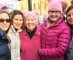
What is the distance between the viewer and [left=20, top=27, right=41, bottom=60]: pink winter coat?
333cm

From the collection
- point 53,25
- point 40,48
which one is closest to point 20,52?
point 40,48

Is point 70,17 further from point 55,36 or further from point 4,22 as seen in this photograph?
point 4,22

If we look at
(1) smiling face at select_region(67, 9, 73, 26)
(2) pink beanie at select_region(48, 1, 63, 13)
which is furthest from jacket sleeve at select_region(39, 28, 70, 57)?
(2) pink beanie at select_region(48, 1, 63, 13)

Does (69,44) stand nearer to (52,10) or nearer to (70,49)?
(70,49)

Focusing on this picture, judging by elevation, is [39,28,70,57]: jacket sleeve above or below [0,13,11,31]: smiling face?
below

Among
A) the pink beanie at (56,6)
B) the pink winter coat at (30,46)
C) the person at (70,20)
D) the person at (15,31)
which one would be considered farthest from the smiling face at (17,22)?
the person at (70,20)

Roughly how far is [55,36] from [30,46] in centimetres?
32

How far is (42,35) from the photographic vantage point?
10.9 feet

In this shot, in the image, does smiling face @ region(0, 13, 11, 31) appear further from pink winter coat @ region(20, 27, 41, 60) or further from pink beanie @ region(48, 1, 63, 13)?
pink beanie @ region(48, 1, 63, 13)

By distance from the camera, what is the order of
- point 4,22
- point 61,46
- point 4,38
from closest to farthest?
point 4,38 < point 4,22 < point 61,46

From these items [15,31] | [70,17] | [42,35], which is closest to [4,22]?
[15,31]

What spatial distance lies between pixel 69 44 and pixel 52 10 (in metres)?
0.43

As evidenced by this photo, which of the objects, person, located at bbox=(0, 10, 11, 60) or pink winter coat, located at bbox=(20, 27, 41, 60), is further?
pink winter coat, located at bbox=(20, 27, 41, 60)

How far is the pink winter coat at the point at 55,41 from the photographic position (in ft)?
10.5
